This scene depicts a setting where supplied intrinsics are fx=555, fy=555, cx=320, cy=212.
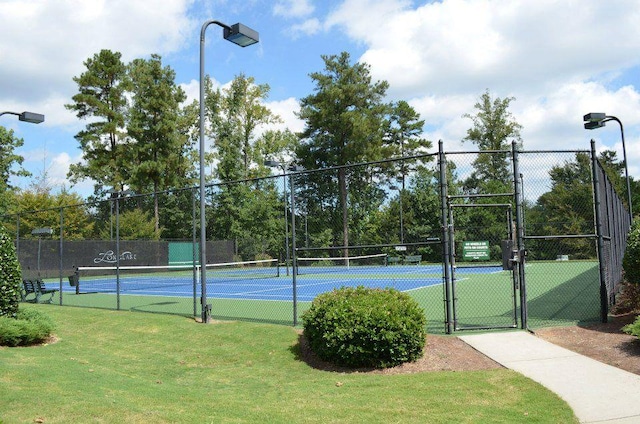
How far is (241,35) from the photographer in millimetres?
11086

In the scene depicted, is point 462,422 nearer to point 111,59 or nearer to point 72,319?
point 72,319

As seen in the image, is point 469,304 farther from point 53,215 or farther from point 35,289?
point 53,215

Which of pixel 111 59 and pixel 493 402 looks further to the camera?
pixel 111 59

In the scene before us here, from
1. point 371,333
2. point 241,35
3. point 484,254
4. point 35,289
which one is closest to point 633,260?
point 484,254

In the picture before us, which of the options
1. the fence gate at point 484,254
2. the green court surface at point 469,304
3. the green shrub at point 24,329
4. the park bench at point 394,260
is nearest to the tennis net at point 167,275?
the green court surface at point 469,304

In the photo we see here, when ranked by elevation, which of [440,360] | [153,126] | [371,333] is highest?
[153,126]

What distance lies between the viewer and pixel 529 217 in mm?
12430

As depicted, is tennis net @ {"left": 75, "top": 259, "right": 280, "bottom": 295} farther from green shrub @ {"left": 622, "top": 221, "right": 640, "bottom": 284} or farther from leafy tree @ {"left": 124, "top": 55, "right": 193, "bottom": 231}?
leafy tree @ {"left": 124, "top": 55, "right": 193, "bottom": 231}

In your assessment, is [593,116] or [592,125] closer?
[593,116]

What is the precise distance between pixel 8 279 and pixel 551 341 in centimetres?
952

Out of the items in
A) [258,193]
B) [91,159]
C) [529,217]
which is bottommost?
[529,217]

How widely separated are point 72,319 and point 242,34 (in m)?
7.47

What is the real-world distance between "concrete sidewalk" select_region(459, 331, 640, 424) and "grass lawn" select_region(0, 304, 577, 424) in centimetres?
27

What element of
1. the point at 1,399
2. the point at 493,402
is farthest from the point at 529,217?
the point at 1,399
